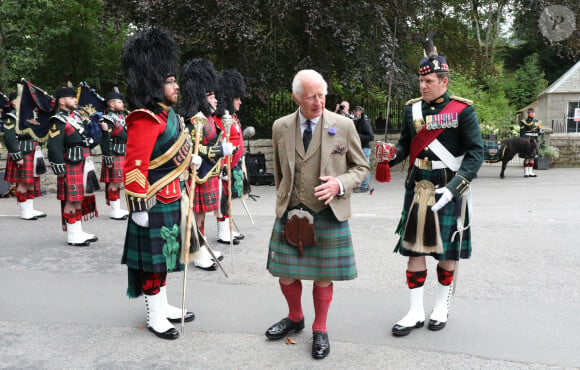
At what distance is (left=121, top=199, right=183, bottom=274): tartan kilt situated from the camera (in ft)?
12.0

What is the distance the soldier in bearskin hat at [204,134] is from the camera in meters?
5.43

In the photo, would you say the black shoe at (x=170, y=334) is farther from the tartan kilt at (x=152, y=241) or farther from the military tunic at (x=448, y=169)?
the military tunic at (x=448, y=169)

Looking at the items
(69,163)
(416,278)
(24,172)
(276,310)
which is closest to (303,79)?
(416,278)

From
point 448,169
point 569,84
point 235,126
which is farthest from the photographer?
point 569,84

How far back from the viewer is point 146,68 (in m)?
3.62

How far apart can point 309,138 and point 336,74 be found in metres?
10.1

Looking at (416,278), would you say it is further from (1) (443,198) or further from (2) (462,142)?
(2) (462,142)

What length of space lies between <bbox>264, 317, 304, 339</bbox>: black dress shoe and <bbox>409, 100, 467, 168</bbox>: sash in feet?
4.86

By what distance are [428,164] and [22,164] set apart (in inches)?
278

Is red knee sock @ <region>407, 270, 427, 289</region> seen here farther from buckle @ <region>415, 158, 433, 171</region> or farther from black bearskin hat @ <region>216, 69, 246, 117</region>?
black bearskin hat @ <region>216, 69, 246, 117</region>

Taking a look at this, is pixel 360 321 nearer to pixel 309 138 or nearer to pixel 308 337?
pixel 308 337

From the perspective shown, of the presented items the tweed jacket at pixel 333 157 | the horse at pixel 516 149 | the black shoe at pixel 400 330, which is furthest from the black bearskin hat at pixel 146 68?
the horse at pixel 516 149

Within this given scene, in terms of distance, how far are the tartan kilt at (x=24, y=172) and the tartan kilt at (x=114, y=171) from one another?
4.09ft

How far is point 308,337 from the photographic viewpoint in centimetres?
377
